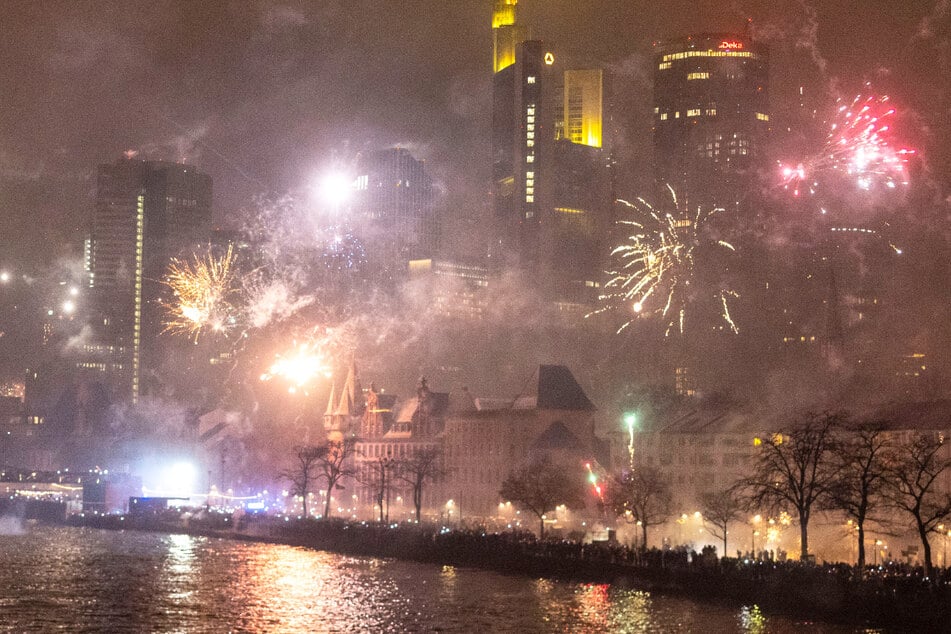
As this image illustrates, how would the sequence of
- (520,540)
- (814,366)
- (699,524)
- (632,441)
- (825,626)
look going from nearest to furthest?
1. (825,626)
2. (520,540)
3. (699,524)
4. (632,441)
5. (814,366)

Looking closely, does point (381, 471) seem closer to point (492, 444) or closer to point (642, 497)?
point (492, 444)

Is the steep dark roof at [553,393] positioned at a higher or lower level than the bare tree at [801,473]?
higher

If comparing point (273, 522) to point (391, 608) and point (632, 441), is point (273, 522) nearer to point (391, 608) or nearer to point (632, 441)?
point (632, 441)

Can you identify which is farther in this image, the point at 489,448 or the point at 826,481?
the point at 489,448

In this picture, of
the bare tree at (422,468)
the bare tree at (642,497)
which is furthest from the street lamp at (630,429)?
the bare tree at (422,468)

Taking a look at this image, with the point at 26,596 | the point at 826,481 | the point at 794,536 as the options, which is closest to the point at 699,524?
the point at 794,536

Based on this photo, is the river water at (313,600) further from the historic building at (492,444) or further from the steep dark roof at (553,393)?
the steep dark roof at (553,393)

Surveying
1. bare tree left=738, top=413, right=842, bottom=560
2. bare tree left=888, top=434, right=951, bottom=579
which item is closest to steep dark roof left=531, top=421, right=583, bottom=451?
bare tree left=738, top=413, right=842, bottom=560
